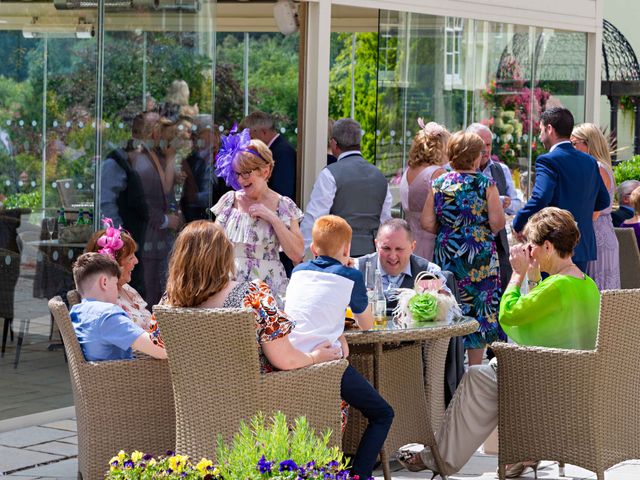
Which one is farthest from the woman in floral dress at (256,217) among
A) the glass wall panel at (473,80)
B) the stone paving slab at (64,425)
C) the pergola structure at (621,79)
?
the pergola structure at (621,79)

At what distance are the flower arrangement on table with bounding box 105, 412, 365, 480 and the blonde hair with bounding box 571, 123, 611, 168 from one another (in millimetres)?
4912

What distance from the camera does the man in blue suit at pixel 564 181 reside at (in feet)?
23.0

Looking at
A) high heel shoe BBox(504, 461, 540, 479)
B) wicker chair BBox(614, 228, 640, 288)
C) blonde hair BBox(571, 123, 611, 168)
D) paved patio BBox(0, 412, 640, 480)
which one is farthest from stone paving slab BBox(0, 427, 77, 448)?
wicker chair BBox(614, 228, 640, 288)

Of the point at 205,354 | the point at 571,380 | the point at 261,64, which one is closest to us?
the point at 205,354

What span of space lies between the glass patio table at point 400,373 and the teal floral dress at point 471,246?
1167 mm

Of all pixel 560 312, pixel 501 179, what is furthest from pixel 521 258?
pixel 501 179

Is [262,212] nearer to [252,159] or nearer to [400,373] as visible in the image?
[252,159]

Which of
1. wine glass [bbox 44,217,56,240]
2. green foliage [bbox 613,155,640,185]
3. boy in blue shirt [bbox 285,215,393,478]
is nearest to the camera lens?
boy in blue shirt [bbox 285,215,393,478]

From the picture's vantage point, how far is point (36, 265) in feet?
20.9

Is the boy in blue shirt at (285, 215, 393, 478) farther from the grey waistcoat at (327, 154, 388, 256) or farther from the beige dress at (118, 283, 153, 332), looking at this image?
the grey waistcoat at (327, 154, 388, 256)

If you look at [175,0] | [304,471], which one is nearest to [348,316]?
[304,471]

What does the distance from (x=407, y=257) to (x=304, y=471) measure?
2.65 m

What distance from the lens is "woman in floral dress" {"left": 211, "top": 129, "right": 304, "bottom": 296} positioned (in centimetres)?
618

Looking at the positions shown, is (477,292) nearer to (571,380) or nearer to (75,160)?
(571,380)
